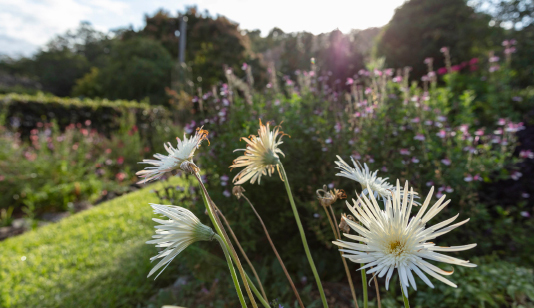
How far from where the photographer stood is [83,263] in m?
3.11

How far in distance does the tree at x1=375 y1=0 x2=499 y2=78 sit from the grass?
9.52m

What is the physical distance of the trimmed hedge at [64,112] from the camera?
24.5 feet

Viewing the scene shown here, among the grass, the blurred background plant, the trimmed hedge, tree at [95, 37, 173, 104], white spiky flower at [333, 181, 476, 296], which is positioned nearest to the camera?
white spiky flower at [333, 181, 476, 296]

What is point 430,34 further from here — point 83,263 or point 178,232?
point 178,232

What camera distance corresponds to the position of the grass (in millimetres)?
2484

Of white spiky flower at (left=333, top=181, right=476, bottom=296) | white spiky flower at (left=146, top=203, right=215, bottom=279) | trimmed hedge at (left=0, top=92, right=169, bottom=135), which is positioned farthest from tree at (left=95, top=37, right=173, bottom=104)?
white spiky flower at (left=333, top=181, right=476, bottom=296)

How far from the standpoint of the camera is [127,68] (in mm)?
16750

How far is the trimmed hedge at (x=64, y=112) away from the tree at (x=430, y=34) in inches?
326

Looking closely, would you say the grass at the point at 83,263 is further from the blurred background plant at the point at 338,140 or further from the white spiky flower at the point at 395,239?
the white spiky flower at the point at 395,239

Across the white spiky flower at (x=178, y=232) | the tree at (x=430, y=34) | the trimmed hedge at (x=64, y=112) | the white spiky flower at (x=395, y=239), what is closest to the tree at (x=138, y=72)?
the trimmed hedge at (x=64, y=112)

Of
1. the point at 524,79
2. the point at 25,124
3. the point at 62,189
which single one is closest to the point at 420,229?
the point at 62,189

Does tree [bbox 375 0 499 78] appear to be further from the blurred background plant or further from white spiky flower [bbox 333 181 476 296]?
white spiky flower [bbox 333 181 476 296]

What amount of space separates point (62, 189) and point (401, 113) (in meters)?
5.56

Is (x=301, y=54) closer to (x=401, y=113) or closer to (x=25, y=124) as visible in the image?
(x=401, y=113)
